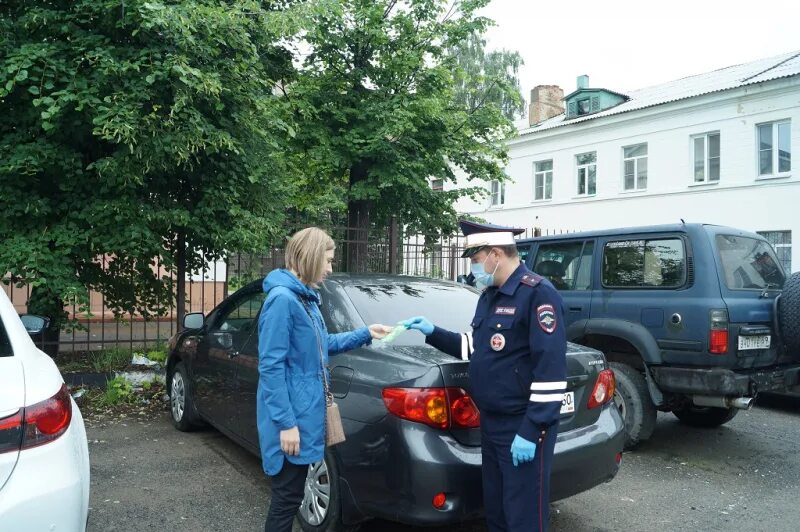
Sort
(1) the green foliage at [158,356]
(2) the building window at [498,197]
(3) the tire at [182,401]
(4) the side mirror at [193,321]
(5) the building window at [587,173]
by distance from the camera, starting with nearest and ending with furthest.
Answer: (4) the side mirror at [193,321], (3) the tire at [182,401], (1) the green foliage at [158,356], (5) the building window at [587,173], (2) the building window at [498,197]

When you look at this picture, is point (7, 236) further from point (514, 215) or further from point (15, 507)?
point (514, 215)

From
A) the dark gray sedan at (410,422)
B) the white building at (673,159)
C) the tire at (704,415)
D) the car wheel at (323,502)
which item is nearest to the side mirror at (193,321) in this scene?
the dark gray sedan at (410,422)

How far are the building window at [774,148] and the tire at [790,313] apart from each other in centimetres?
1529

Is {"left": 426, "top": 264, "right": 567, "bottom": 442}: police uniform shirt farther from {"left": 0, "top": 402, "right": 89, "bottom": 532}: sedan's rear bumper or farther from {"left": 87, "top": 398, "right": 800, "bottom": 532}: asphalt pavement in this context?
{"left": 0, "top": 402, "right": 89, "bottom": 532}: sedan's rear bumper

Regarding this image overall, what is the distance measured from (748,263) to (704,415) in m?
1.87

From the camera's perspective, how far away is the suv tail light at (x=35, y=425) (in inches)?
89.7

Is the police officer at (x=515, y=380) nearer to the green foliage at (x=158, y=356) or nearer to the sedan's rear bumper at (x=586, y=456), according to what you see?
the sedan's rear bumper at (x=586, y=456)

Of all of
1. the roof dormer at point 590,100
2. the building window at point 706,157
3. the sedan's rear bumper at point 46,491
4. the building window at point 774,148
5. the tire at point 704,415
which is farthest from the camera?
the roof dormer at point 590,100

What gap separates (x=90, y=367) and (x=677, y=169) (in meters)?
19.3

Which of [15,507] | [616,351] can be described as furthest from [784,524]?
[15,507]

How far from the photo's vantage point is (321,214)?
40.7 ft

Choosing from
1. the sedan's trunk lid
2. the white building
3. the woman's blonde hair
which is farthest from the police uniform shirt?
the white building

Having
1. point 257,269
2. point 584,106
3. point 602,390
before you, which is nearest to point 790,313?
point 602,390

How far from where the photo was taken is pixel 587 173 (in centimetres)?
2372
